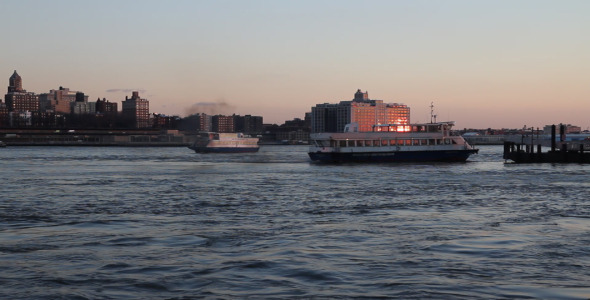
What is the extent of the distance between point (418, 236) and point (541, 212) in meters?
10.5

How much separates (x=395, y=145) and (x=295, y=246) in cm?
7363

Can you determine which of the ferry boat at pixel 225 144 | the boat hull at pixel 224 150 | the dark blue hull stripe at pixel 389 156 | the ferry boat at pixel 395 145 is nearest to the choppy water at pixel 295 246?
the dark blue hull stripe at pixel 389 156

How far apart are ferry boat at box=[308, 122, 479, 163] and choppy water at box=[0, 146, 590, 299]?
50.8m

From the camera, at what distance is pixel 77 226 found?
2934cm

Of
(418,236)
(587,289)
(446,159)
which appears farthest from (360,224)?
(446,159)

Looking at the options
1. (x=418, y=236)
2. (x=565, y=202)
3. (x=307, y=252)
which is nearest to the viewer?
(x=307, y=252)

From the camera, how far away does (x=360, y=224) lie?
98.5ft

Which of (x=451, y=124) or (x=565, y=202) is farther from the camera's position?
(x=451, y=124)

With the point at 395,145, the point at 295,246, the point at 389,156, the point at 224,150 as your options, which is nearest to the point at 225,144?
the point at 224,150

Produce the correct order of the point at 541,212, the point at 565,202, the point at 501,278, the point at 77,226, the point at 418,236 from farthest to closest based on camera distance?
the point at 565,202 → the point at 541,212 → the point at 77,226 → the point at 418,236 → the point at 501,278

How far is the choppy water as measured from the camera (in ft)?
59.8

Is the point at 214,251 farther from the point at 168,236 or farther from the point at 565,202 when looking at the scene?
the point at 565,202

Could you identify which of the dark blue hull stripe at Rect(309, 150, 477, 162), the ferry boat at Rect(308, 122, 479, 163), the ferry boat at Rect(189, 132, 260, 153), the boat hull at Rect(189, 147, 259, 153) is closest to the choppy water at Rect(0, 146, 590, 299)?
the dark blue hull stripe at Rect(309, 150, 477, 162)

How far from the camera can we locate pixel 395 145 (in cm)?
9644
